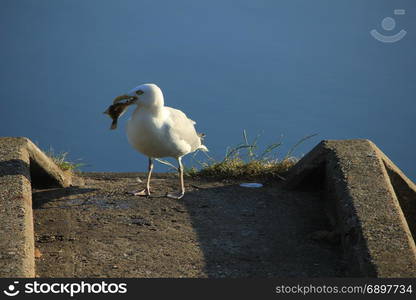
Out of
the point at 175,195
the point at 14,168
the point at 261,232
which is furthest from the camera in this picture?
the point at 175,195

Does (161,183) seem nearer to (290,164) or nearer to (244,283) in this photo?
(290,164)

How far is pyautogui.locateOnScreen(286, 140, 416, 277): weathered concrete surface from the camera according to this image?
4.61 meters

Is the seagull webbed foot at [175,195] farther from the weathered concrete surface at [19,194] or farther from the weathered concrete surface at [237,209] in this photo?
the weathered concrete surface at [19,194]

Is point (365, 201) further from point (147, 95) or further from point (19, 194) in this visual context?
point (19, 194)

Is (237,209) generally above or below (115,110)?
below

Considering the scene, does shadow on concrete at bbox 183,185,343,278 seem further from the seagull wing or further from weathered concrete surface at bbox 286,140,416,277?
the seagull wing

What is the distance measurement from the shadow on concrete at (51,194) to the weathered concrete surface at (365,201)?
1.82 metres

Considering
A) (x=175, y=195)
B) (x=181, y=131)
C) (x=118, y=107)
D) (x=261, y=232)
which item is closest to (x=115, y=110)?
(x=118, y=107)

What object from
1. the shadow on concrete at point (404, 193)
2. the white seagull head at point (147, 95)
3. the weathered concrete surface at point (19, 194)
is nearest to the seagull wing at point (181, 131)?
the white seagull head at point (147, 95)

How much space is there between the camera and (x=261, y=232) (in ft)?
17.8

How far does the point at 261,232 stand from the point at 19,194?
179 cm

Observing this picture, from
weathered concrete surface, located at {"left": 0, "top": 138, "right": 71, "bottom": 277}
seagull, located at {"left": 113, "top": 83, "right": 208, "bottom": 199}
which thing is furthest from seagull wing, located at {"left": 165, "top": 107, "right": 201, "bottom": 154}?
weathered concrete surface, located at {"left": 0, "top": 138, "right": 71, "bottom": 277}

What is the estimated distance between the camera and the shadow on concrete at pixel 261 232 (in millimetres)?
4848

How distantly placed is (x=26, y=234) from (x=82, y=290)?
691 millimetres
